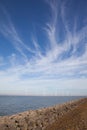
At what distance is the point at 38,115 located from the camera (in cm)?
3238

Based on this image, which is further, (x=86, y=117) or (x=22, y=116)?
(x=22, y=116)

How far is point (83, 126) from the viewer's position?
22.1 m

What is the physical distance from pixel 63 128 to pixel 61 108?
515 inches

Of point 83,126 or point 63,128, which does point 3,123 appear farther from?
point 83,126

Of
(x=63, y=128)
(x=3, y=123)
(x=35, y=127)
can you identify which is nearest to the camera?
(x=63, y=128)

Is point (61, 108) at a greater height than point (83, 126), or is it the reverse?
point (61, 108)

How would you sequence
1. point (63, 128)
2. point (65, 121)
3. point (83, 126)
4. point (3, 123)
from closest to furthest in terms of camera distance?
1. point (83, 126)
2. point (63, 128)
3. point (65, 121)
4. point (3, 123)

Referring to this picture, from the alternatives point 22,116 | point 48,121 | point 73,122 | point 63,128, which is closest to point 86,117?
point 73,122

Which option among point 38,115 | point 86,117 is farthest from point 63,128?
point 38,115

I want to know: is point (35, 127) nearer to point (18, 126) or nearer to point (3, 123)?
point (18, 126)

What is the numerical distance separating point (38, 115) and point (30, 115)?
1.57m

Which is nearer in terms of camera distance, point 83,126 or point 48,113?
point 83,126

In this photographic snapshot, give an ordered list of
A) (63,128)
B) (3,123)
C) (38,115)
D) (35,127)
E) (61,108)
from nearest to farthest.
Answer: (63,128), (3,123), (35,127), (38,115), (61,108)

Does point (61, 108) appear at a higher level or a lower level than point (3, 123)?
higher
